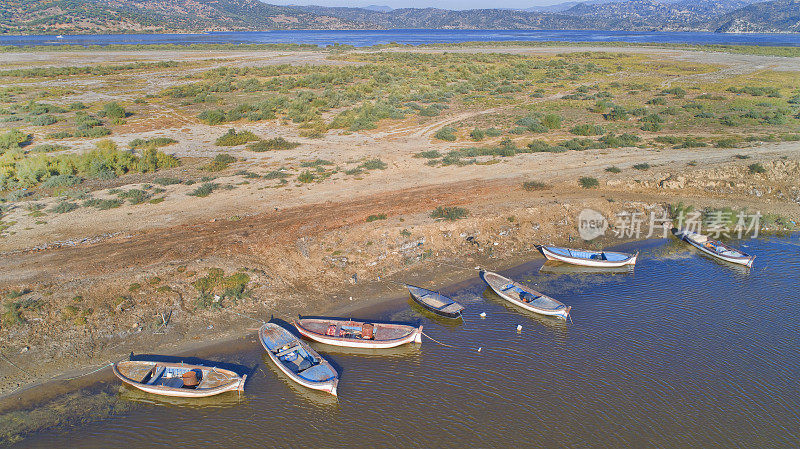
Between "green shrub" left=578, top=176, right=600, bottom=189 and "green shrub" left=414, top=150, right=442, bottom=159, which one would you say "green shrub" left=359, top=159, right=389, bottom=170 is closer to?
"green shrub" left=414, top=150, right=442, bottom=159

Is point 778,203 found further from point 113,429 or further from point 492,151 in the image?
point 113,429

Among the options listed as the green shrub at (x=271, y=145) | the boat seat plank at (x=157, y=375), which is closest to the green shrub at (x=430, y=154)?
the green shrub at (x=271, y=145)

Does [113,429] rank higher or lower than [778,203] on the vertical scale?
lower

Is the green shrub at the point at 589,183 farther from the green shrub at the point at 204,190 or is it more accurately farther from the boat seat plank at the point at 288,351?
the green shrub at the point at 204,190

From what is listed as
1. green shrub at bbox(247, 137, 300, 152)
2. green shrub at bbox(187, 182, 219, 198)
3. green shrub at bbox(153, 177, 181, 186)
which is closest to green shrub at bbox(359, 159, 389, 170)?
green shrub at bbox(247, 137, 300, 152)

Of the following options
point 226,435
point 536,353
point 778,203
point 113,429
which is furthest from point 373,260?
point 778,203
